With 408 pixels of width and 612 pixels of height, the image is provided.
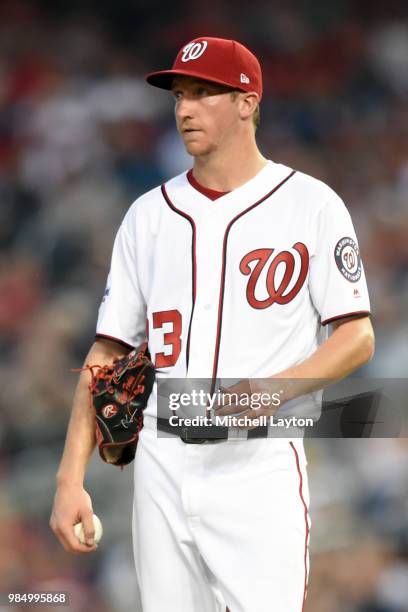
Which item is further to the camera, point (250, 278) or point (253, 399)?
point (250, 278)

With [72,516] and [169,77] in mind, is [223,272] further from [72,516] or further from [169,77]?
[72,516]

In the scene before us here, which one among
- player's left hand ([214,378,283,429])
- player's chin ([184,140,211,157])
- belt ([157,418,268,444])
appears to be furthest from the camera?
player's chin ([184,140,211,157])

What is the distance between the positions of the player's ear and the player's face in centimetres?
2

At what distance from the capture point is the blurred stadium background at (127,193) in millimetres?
3820

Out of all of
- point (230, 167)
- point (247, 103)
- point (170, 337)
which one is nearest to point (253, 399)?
point (170, 337)

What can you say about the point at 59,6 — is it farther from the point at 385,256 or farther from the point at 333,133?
the point at 385,256

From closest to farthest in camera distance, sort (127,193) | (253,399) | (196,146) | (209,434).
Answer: (253,399)
(209,434)
(196,146)
(127,193)

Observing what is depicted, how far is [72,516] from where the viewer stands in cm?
188

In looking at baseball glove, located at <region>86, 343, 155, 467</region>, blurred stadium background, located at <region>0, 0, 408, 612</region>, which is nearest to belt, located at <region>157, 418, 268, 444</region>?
baseball glove, located at <region>86, 343, 155, 467</region>

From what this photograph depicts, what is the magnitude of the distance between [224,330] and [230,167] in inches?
13.6

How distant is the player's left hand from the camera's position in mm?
1760

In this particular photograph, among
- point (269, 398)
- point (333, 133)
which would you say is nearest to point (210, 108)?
point (269, 398)

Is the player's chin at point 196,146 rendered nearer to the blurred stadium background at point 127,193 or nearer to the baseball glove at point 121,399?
the baseball glove at point 121,399

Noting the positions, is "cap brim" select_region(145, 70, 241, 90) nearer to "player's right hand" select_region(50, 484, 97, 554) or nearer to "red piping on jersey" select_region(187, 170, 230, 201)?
"red piping on jersey" select_region(187, 170, 230, 201)
